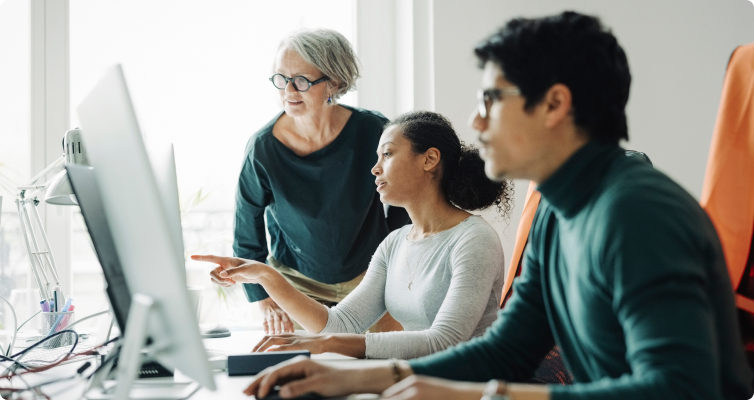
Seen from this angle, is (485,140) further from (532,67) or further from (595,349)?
(595,349)

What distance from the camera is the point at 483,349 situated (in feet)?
3.47

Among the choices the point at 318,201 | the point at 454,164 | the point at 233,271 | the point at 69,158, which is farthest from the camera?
the point at 318,201

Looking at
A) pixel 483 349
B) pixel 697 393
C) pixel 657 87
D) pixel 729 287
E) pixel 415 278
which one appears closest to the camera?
pixel 697 393

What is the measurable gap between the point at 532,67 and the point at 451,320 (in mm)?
705

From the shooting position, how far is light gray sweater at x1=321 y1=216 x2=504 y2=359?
54.1 inches

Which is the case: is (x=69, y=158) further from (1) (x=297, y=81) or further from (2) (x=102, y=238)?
(1) (x=297, y=81)

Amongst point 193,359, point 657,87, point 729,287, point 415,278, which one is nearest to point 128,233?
point 193,359

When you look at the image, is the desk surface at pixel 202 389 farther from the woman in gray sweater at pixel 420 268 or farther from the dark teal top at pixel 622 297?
the dark teal top at pixel 622 297

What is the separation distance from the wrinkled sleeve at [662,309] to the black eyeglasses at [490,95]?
0.85 ft

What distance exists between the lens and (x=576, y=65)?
871mm

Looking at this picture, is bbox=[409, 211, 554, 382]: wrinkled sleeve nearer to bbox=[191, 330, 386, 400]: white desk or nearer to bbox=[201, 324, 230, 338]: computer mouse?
bbox=[191, 330, 386, 400]: white desk

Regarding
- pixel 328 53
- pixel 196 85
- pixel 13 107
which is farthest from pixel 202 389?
pixel 13 107

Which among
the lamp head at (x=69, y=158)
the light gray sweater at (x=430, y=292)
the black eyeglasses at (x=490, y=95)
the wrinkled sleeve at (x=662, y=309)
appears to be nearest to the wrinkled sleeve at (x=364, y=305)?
the light gray sweater at (x=430, y=292)

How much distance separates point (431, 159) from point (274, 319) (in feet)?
2.55
